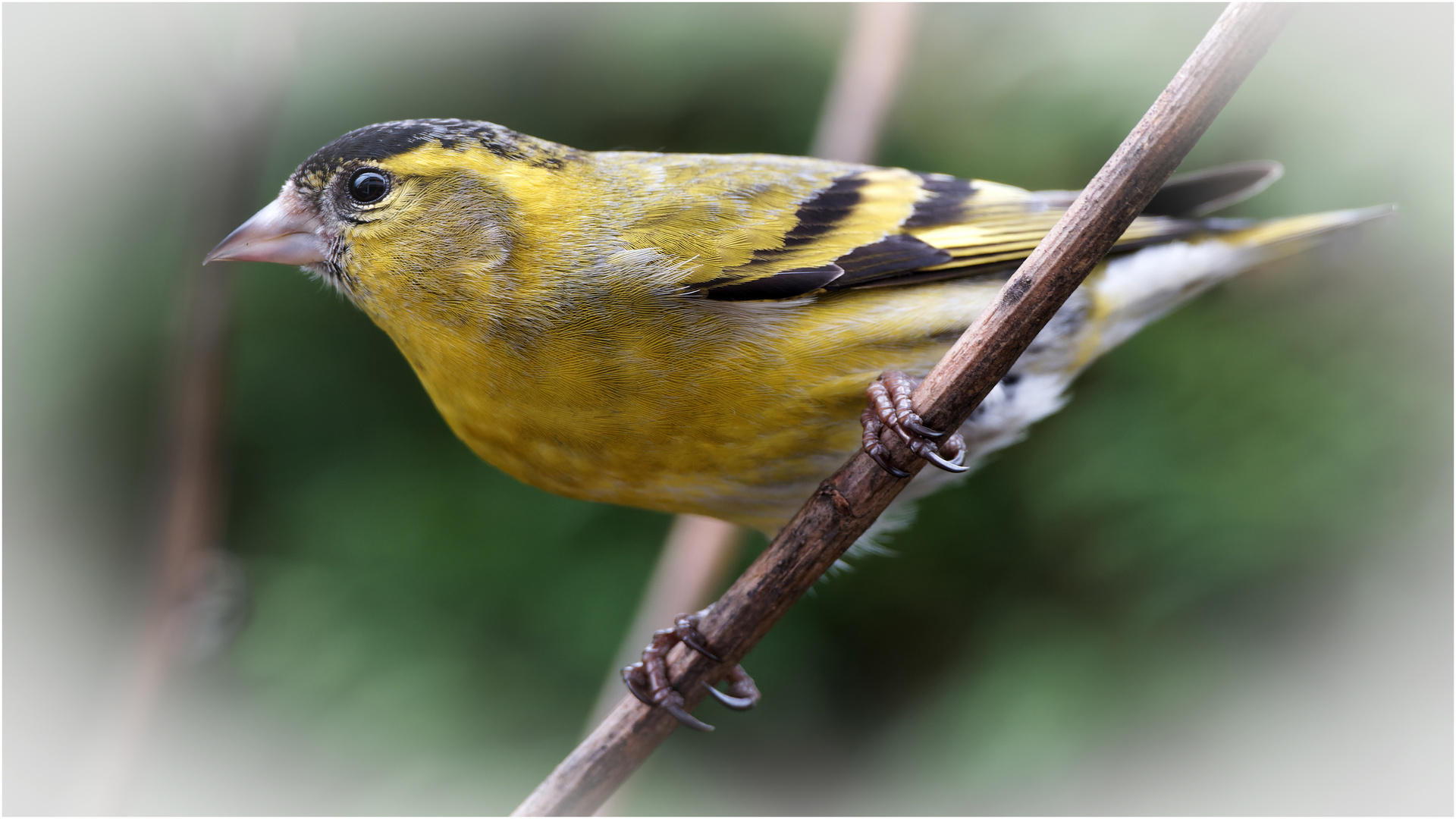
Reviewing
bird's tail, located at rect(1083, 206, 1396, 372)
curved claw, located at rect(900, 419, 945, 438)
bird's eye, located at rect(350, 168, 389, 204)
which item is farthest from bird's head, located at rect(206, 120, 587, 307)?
bird's tail, located at rect(1083, 206, 1396, 372)

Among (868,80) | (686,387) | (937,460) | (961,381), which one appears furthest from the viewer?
(868,80)

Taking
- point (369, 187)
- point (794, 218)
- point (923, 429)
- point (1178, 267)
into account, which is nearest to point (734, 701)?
point (923, 429)

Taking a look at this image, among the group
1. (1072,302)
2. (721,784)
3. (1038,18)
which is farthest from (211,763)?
(1038,18)

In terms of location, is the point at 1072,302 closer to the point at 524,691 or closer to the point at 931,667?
the point at 931,667

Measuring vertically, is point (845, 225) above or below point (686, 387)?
above

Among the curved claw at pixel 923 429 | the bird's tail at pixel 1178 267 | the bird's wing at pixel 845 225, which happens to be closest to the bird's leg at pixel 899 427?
the curved claw at pixel 923 429

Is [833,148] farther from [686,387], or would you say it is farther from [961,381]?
[961,381]
